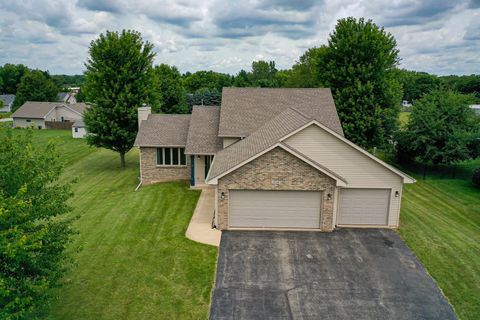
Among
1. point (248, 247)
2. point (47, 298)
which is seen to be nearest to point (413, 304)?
point (248, 247)

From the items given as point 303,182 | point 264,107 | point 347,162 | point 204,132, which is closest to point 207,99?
point 264,107

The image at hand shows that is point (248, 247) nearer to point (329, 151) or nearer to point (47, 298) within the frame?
point (329, 151)

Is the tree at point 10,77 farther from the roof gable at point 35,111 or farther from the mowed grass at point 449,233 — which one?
the mowed grass at point 449,233

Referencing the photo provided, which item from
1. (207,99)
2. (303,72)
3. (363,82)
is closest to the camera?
(363,82)

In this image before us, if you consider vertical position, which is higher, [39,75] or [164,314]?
[39,75]

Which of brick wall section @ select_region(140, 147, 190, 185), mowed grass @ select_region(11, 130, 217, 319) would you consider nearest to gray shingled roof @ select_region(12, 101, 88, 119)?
brick wall section @ select_region(140, 147, 190, 185)

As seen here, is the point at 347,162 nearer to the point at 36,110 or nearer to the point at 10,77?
the point at 36,110
